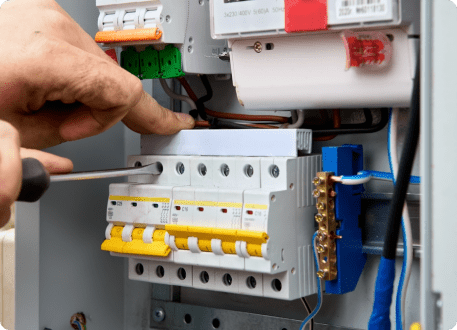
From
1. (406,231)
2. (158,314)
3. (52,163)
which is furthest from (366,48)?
(158,314)

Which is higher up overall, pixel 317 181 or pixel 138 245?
pixel 317 181

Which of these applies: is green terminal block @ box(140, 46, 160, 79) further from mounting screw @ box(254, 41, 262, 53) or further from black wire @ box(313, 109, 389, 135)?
black wire @ box(313, 109, 389, 135)

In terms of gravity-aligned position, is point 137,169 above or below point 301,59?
below

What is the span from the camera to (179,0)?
130cm

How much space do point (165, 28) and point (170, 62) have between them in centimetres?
8

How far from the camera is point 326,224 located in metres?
1.15

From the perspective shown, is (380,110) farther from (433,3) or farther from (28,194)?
(28,194)

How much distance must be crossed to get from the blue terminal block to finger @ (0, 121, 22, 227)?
56 centimetres

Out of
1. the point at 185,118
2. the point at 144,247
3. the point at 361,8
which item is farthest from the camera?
the point at 185,118

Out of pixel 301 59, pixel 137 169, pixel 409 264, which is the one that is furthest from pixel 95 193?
pixel 409 264

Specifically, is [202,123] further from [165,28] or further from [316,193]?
[316,193]

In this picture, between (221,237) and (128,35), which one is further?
(128,35)

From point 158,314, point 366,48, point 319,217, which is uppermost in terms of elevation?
point 366,48

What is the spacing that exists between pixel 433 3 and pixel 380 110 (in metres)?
0.54
